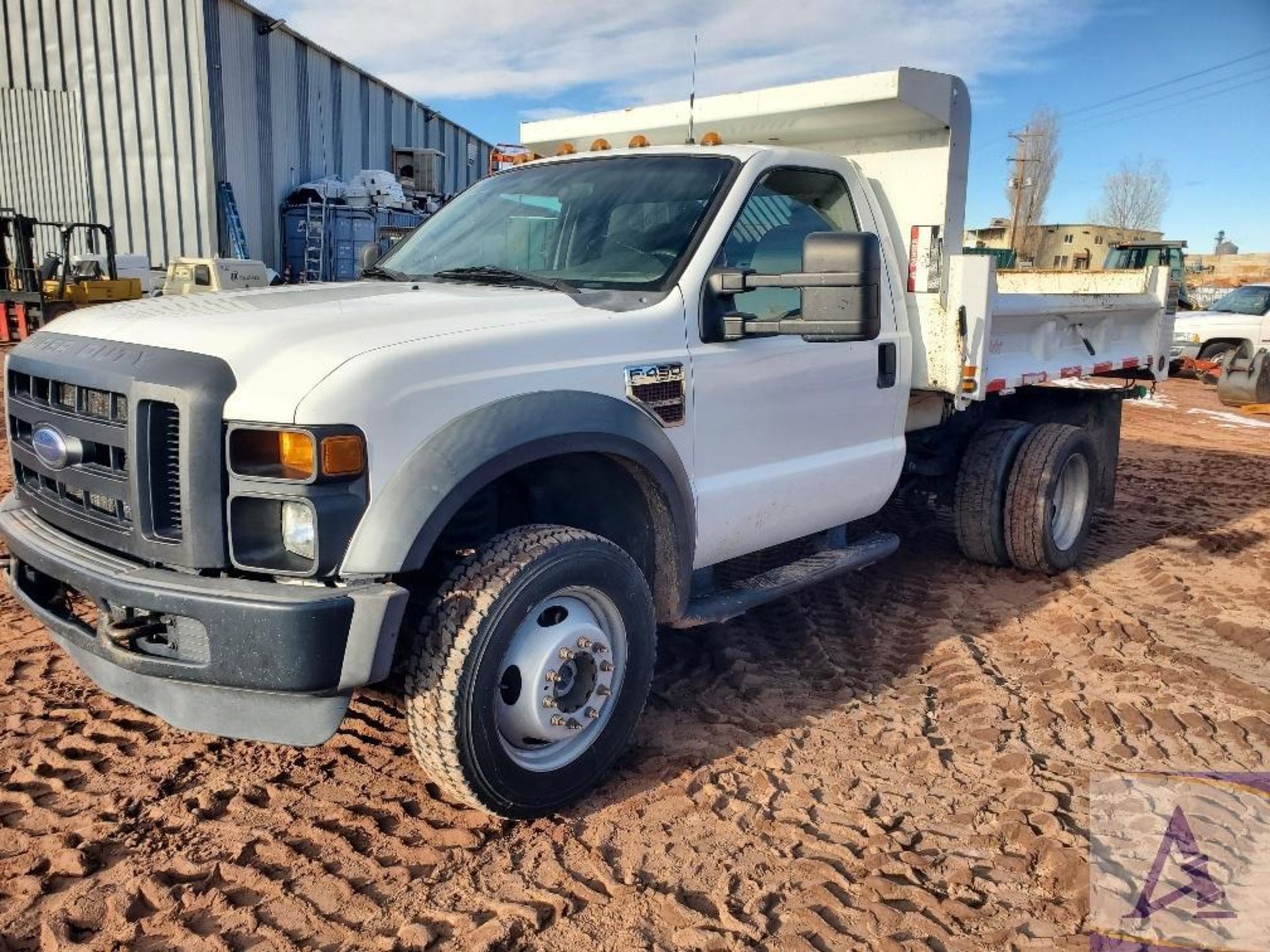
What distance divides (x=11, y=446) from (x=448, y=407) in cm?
174

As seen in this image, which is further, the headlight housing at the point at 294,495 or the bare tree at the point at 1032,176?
the bare tree at the point at 1032,176

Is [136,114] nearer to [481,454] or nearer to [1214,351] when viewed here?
[481,454]

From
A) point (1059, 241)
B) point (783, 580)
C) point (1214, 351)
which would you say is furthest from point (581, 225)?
point (1059, 241)

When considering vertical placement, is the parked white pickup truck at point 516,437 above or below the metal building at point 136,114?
below

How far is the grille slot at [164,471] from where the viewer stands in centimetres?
255

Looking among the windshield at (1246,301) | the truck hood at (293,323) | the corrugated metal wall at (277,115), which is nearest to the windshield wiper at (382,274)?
the truck hood at (293,323)

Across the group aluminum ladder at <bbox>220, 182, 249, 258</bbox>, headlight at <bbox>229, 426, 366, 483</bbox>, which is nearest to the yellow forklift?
aluminum ladder at <bbox>220, 182, 249, 258</bbox>

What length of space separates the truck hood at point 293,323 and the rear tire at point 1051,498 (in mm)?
3156

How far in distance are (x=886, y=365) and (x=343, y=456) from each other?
263 centimetres

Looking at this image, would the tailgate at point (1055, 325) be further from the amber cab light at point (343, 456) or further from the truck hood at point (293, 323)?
the amber cab light at point (343, 456)

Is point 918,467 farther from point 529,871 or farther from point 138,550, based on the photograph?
point 138,550

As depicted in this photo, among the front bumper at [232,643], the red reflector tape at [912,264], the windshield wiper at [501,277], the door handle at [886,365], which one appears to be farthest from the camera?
the red reflector tape at [912,264]

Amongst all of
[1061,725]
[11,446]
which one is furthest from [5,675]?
[1061,725]

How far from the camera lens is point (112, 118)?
17.4 metres
